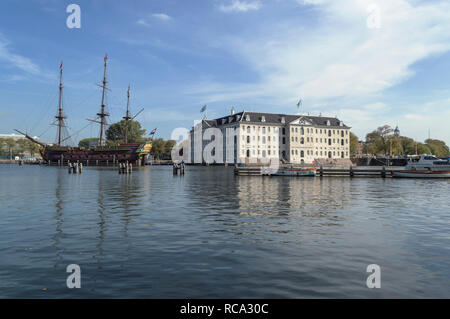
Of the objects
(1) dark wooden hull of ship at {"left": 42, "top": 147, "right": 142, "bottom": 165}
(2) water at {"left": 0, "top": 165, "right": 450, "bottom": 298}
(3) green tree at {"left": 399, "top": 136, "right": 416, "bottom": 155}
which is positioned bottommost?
(2) water at {"left": 0, "top": 165, "right": 450, "bottom": 298}

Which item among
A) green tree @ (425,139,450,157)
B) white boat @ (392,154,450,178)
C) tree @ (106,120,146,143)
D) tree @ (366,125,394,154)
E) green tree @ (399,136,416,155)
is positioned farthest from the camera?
green tree @ (425,139,450,157)

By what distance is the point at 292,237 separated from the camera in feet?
34.5

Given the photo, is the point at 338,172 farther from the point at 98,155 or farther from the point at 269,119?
the point at 98,155

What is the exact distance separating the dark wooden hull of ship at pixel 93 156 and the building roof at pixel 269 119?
35.2 m

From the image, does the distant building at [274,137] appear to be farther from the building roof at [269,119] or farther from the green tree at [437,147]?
the green tree at [437,147]

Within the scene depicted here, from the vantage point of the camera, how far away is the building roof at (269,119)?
366ft

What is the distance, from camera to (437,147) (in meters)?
163

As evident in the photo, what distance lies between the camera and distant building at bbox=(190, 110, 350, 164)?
111m

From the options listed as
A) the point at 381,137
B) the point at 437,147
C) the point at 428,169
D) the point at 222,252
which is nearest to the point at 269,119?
the point at 381,137

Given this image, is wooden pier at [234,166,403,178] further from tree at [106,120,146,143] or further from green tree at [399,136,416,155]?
green tree at [399,136,416,155]

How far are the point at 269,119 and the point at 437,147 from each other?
100589 millimetres

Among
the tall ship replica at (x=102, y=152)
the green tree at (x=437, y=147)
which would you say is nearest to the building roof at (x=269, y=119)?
the tall ship replica at (x=102, y=152)

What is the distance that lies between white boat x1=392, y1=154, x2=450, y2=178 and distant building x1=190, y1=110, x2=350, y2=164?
65.0 m

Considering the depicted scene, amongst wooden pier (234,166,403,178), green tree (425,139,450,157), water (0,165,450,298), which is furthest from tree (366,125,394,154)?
water (0,165,450,298)
